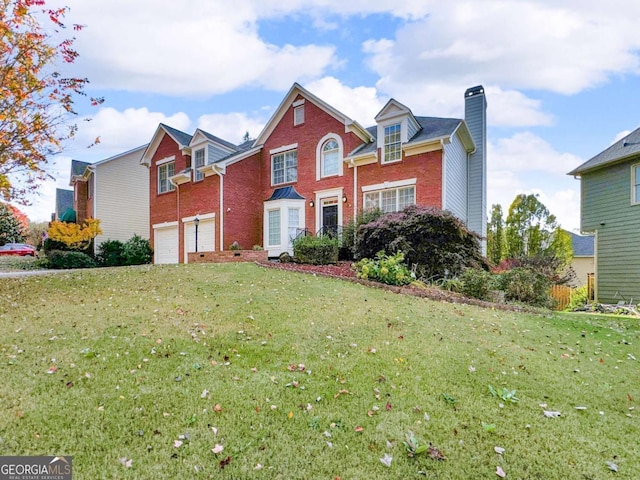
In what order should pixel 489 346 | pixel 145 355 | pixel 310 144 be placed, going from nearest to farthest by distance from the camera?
pixel 145 355
pixel 489 346
pixel 310 144

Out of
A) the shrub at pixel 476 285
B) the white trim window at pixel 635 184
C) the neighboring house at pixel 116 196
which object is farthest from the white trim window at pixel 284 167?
the white trim window at pixel 635 184

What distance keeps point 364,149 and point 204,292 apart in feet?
33.1

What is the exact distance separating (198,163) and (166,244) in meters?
5.09

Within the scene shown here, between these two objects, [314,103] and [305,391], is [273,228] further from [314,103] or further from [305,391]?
[305,391]

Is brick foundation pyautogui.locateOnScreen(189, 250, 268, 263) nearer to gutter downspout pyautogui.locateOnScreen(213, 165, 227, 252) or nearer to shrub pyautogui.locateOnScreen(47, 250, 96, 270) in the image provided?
gutter downspout pyautogui.locateOnScreen(213, 165, 227, 252)

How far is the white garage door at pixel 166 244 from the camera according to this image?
64.8 feet

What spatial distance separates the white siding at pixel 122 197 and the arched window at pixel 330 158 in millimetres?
15391

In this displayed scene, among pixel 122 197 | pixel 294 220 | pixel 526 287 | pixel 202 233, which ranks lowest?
pixel 526 287

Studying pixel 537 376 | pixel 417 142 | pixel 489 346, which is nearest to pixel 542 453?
pixel 537 376

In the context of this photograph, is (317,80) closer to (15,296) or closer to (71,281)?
(71,281)

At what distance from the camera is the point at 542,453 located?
2973mm

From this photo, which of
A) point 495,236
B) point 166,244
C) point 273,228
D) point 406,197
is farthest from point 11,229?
point 495,236

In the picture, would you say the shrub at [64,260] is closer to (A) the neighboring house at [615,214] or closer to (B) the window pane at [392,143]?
(B) the window pane at [392,143]

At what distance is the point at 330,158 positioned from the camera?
1625cm
